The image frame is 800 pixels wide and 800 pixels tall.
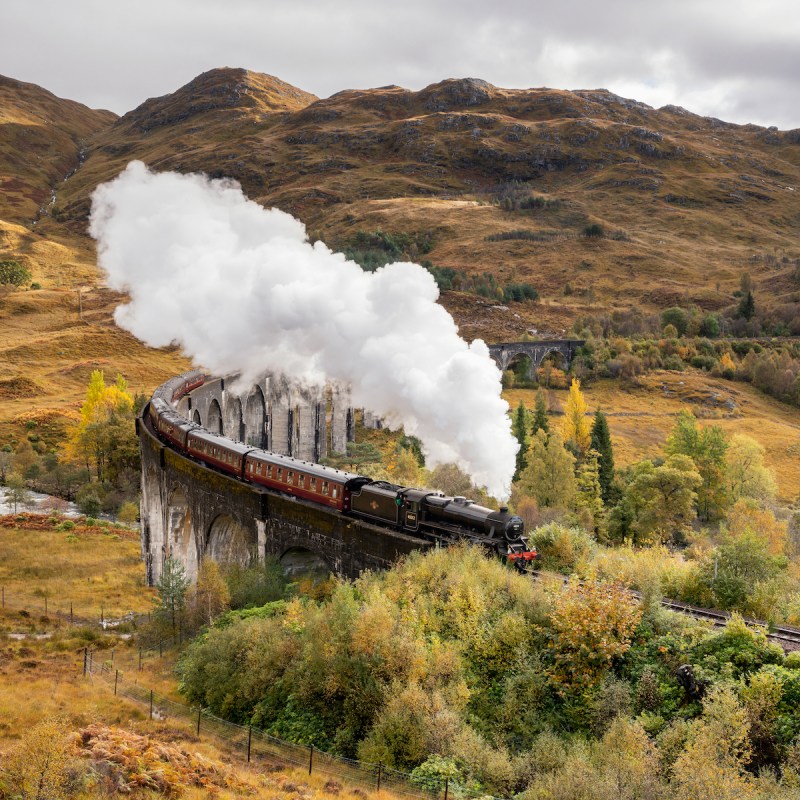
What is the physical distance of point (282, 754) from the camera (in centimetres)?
1641

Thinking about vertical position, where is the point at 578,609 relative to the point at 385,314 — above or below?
below

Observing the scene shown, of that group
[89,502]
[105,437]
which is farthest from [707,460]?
[105,437]

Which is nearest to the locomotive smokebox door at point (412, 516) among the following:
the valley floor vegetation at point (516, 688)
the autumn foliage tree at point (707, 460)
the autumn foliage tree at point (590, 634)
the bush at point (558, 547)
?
the valley floor vegetation at point (516, 688)

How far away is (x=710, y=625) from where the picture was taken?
17.0 meters

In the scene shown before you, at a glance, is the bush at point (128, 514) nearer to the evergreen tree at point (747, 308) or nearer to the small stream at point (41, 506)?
the small stream at point (41, 506)

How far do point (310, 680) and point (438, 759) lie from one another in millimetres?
4095

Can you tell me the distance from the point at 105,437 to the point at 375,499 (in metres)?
45.3

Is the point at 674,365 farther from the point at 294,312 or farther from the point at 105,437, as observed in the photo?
the point at 105,437

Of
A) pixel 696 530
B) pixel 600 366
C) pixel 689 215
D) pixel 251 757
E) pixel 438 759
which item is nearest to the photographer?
pixel 438 759

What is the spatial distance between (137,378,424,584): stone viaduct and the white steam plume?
583 centimetres

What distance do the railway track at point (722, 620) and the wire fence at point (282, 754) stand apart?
23.6 ft

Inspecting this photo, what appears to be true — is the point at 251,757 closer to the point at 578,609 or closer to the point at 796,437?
the point at 578,609

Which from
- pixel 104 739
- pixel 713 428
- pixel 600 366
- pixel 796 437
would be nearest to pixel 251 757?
pixel 104 739

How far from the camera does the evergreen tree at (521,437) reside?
50.0 metres
